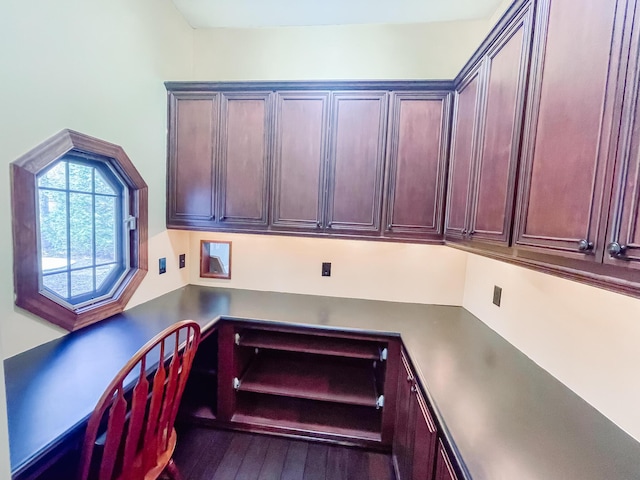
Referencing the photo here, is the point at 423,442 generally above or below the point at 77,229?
below

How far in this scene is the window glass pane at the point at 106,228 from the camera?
1.63m

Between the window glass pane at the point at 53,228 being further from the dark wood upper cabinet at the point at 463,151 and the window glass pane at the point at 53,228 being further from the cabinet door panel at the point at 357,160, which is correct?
the dark wood upper cabinet at the point at 463,151

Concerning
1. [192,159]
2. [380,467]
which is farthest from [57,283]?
[380,467]

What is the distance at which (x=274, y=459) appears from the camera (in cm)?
172

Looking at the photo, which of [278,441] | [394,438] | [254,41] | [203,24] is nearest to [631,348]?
[394,438]

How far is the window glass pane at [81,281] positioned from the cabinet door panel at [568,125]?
6.62ft

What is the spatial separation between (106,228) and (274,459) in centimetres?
166

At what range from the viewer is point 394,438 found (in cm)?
170

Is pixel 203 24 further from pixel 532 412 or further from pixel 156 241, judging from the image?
pixel 532 412

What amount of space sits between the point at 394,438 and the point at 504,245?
1.31 m

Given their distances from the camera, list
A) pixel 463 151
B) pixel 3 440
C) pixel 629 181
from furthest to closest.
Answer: pixel 463 151
pixel 629 181
pixel 3 440

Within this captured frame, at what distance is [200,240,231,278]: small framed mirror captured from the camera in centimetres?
237

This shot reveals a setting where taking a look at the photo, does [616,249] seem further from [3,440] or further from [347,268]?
[347,268]

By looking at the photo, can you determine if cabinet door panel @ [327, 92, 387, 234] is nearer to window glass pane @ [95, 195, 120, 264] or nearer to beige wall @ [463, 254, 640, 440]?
beige wall @ [463, 254, 640, 440]
